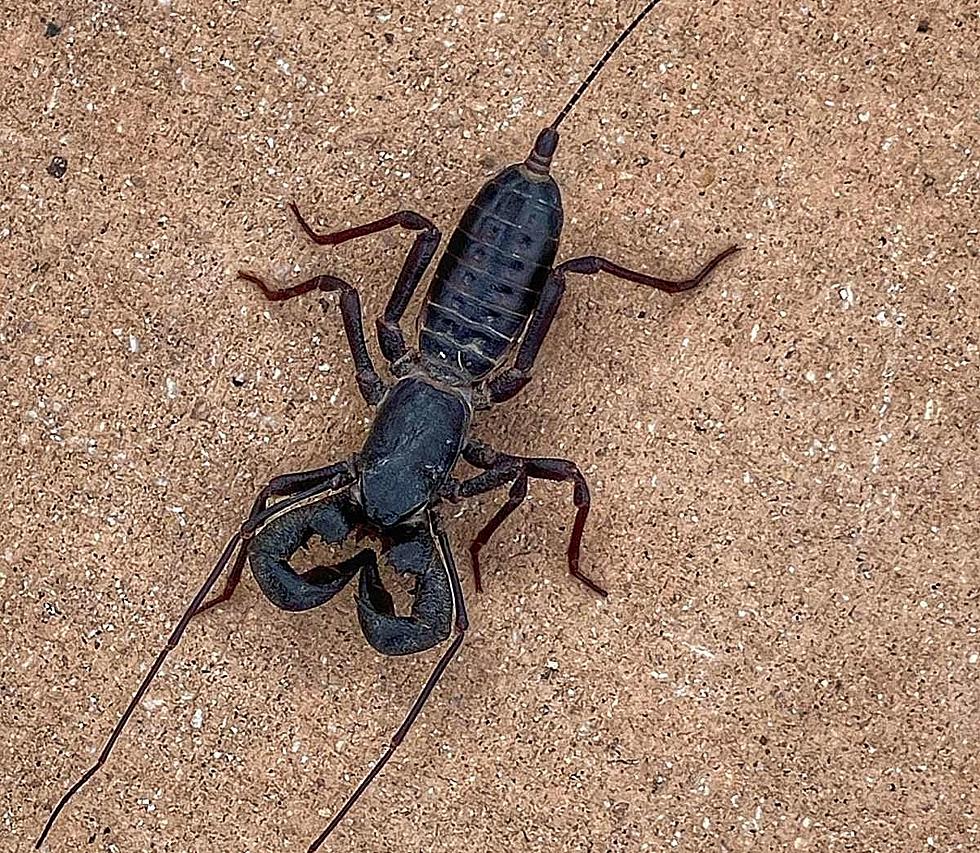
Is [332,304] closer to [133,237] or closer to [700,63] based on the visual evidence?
[133,237]

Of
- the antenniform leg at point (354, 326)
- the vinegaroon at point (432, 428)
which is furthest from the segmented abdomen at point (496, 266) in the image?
the antenniform leg at point (354, 326)

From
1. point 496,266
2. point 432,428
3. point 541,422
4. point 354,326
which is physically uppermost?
point 496,266

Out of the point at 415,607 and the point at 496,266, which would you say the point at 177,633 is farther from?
the point at 496,266

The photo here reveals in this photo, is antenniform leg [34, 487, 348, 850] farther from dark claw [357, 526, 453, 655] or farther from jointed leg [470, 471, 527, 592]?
jointed leg [470, 471, 527, 592]

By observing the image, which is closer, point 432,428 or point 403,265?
point 432,428

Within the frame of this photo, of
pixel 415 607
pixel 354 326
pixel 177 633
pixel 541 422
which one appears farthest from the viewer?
pixel 541 422

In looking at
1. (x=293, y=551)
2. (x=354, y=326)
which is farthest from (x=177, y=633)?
(x=354, y=326)

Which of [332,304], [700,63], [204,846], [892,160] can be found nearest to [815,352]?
[892,160]
